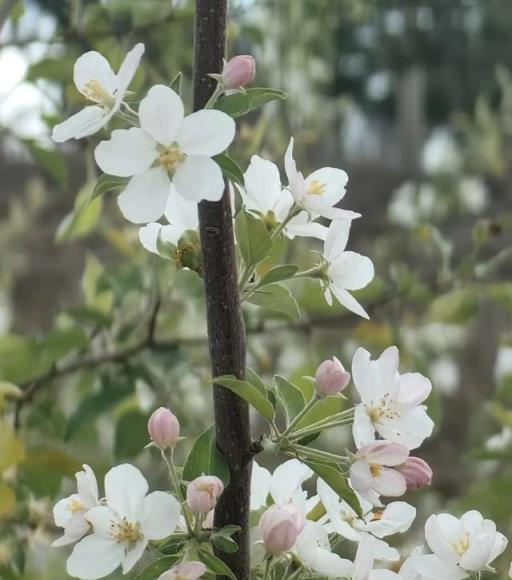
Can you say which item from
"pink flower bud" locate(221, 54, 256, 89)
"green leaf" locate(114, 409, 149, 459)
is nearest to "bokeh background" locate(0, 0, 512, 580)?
"green leaf" locate(114, 409, 149, 459)

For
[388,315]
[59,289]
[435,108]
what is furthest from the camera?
[435,108]

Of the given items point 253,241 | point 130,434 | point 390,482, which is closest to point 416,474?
point 390,482

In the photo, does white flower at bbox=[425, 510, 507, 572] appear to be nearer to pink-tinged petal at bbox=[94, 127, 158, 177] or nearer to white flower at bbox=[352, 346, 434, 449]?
white flower at bbox=[352, 346, 434, 449]

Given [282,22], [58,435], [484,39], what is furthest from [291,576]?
[484,39]

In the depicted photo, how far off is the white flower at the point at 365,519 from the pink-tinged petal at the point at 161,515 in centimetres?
7

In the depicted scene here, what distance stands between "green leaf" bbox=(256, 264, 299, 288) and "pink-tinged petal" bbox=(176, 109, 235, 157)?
69mm

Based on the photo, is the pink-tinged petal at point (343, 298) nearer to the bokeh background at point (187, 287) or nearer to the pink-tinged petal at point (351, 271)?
the pink-tinged petal at point (351, 271)

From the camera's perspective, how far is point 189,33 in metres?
1.76

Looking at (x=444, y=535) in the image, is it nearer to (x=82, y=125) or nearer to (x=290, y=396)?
(x=290, y=396)

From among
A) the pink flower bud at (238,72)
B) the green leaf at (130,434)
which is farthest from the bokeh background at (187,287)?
the pink flower bud at (238,72)

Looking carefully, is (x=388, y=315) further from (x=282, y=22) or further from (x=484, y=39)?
(x=484, y=39)

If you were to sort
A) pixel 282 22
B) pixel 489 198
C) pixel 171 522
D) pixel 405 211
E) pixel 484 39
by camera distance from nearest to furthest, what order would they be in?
1. pixel 171 522
2. pixel 282 22
3. pixel 405 211
4. pixel 489 198
5. pixel 484 39

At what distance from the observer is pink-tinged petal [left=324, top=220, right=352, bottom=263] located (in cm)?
43

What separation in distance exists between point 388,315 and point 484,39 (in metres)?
3.35
